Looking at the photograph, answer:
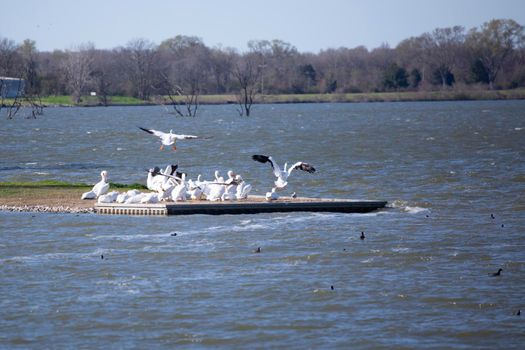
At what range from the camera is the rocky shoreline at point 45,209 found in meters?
30.3

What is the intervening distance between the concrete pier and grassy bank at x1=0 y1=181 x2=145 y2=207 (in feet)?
4.70

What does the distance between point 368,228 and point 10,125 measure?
7145cm

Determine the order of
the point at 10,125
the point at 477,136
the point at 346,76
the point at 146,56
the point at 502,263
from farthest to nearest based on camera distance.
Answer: the point at 146,56
the point at 346,76
the point at 10,125
the point at 477,136
the point at 502,263

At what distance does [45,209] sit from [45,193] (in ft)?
9.01

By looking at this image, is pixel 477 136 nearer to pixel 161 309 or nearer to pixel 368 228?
pixel 368 228

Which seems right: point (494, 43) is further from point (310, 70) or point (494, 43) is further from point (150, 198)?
point (150, 198)

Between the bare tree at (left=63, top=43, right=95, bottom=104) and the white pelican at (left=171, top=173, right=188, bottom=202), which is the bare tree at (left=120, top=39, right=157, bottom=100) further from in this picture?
the white pelican at (left=171, top=173, right=188, bottom=202)

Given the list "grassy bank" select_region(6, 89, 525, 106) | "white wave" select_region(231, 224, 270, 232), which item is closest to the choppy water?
"white wave" select_region(231, 224, 270, 232)

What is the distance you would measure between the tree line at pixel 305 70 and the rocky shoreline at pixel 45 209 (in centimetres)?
11777

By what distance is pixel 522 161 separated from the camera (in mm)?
49031

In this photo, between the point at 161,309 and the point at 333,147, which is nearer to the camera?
the point at 161,309

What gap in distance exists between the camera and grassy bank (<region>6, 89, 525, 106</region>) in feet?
526

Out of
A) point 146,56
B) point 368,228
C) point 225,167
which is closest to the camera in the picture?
point 368,228

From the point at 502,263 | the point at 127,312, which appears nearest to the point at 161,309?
the point at 127,312
